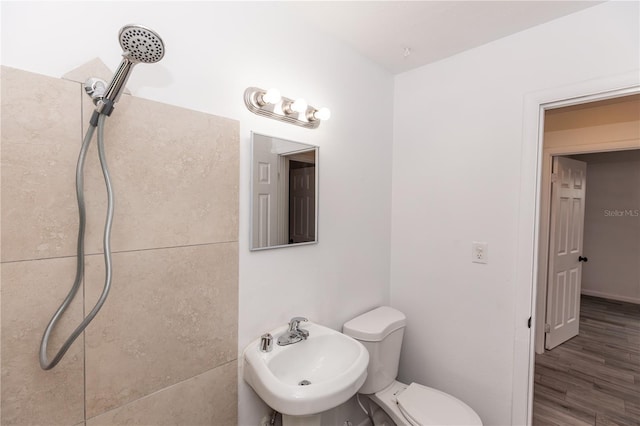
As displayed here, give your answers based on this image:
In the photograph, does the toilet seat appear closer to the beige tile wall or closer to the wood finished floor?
the beige tile wall

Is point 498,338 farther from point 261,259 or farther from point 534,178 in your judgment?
point 261,259

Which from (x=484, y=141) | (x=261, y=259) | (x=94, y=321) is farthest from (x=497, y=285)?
(x=94, y=321)

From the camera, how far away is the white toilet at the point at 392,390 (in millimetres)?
1481

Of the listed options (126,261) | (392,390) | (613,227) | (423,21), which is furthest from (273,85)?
(613,227)

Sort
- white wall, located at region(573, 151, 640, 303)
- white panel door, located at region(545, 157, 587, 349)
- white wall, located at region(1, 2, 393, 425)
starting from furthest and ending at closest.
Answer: white wall, located at region(573, 151, 640, 303), white panel door, located at region(545, 157, 587, 349), white wall, located at region(1, 2, 393, 425)

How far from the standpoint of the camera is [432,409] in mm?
1524

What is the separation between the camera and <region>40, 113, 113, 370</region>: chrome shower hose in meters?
0.80

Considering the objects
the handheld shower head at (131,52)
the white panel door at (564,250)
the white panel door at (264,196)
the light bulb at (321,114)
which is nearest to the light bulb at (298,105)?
the light bulb at (321,114)

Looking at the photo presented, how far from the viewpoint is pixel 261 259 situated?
135 centimetres

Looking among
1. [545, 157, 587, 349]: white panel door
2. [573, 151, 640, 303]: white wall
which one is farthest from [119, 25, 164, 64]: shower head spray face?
[573, 151, 640, 303]: white wall

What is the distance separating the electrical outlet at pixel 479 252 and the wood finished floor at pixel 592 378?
4.41 feet

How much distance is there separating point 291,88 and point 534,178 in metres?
1.34

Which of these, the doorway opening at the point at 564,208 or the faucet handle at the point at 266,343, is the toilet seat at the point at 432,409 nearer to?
the faucet handle at the point at 266,343

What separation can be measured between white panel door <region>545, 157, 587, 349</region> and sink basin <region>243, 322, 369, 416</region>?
270cm
